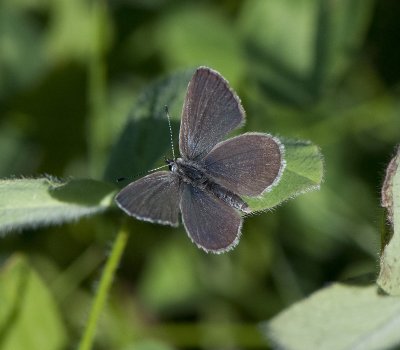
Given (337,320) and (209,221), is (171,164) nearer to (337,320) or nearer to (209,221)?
(209,221)

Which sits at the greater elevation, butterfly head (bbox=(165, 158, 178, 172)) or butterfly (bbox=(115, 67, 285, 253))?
butterfly (bbox=(115, 67, 285, 253))

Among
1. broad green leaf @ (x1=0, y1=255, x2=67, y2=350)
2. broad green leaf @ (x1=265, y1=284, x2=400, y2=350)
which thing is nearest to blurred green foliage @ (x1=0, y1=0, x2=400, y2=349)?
broad green leaf @ (x1=0, y1=255, x2=67, y2=350)

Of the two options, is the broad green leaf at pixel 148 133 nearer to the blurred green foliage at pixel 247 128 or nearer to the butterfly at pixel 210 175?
the butterfly at pixel 210 175

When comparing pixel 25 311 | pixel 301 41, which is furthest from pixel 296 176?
pixel 301 41

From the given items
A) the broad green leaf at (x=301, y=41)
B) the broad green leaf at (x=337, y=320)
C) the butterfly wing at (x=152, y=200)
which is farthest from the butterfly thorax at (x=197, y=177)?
the broad green leaf at (x=301, y=41)

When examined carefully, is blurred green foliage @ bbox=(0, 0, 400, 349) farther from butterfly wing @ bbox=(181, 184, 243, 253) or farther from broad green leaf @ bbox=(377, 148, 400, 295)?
broad green leaf @ bbox=(377, 148, 400, 295)

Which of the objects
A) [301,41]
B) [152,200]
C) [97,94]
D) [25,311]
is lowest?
[25,311]
